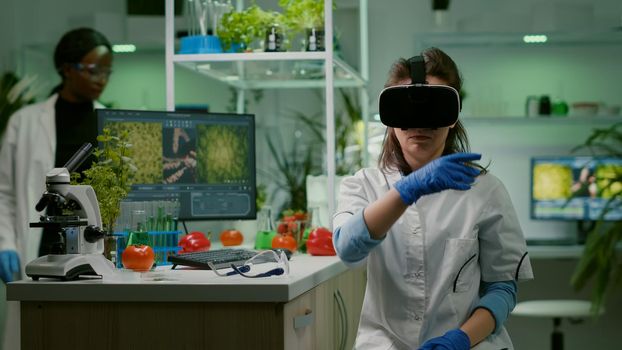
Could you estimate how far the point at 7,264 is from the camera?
3.43 m

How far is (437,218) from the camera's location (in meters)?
2.00

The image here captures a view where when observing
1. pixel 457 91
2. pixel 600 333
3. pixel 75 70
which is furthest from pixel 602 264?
pixel 457 91

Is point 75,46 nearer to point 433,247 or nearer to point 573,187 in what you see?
point 433,247

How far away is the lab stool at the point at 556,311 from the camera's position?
4855mm

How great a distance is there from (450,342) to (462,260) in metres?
0.19

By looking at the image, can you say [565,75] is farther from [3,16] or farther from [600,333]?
[3,16]

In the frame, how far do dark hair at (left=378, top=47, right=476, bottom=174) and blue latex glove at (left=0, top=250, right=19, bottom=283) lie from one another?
190cm

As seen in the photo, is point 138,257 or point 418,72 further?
point 138,257

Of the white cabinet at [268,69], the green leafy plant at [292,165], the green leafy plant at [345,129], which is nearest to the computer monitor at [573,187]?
the green leafy plant at [345,129]

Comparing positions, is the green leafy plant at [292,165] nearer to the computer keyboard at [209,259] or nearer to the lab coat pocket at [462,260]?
the computer keyboard at [209,259]

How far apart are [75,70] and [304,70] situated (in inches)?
37.5

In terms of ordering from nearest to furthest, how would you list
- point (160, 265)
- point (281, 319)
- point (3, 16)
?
point (281, 319) < point (160, 265) < point (3, 16)

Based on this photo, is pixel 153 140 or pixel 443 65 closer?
pixel 443 65

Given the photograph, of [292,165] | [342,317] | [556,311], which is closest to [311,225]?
[342,317]
